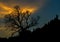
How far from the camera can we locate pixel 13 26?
6241cm

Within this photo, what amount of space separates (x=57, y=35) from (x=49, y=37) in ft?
3.69

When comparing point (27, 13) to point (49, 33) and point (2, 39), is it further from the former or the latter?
point (49, 33)

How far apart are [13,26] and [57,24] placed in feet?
92.2

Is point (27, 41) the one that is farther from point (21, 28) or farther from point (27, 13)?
point (27, 13)

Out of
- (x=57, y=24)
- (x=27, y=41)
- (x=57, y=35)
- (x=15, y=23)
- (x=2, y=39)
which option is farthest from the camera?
(x=15, y=23)

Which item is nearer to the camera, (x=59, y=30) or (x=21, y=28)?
(x=59, y=30)

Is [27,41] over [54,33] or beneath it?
beneath

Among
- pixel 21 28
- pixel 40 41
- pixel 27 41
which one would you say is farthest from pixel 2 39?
pixel 40 41

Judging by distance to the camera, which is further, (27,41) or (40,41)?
(27,41)

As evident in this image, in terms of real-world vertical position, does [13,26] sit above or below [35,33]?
below

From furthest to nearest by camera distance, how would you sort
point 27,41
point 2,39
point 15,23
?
point 15,23 < point 2,39 < point 27,41

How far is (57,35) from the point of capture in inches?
1307

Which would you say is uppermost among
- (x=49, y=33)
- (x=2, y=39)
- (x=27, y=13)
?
(x=49, y=33)

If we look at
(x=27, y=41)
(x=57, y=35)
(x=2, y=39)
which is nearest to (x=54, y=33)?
(x=57, y=35)
